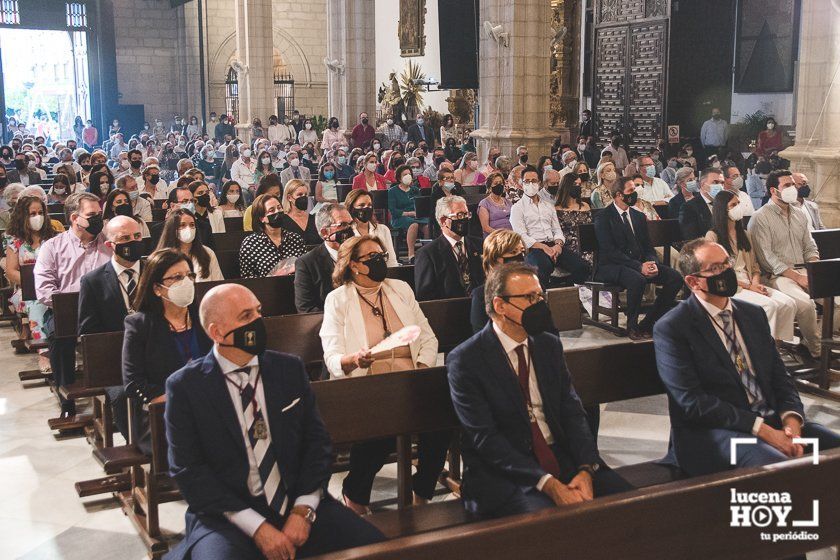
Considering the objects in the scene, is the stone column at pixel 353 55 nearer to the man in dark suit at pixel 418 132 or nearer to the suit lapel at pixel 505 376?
the man in dark suit at pixel 418 132

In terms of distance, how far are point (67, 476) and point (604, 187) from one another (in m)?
7.24

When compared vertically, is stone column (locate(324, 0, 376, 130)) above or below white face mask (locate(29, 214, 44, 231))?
above

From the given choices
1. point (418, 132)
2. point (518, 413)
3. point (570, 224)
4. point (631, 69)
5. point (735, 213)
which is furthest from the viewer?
point (418, 132)

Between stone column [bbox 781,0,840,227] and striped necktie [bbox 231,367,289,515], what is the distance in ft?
32.4

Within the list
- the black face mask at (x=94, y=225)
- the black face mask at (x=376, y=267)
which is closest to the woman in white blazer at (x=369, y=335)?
the black face mask at (x=376, y=267)

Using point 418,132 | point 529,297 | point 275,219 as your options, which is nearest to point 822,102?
point 275,219

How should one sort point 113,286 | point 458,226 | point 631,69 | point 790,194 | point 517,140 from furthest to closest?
point 631,69, point 517,140, point 790,194, point 458,226, point 113,286

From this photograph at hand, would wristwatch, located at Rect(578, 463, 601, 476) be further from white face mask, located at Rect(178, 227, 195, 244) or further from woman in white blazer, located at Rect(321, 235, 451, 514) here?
white face mask, located at Rect(178, 227, 195, 244)

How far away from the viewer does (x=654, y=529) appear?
9.70ft

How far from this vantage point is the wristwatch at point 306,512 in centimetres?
352

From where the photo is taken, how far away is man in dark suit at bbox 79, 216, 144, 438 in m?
5.63

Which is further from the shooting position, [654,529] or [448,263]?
[448,263]

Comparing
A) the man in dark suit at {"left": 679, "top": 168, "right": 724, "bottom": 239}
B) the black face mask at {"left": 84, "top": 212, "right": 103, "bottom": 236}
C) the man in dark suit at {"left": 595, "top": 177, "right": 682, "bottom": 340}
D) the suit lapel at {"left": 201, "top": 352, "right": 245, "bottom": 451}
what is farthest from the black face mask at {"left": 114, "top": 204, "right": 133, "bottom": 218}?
the man in dark suit at {"left": 679, "top": 168, "right": 724, "bottom": 239}

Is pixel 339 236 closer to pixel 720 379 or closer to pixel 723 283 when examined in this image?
pixel 723 283
